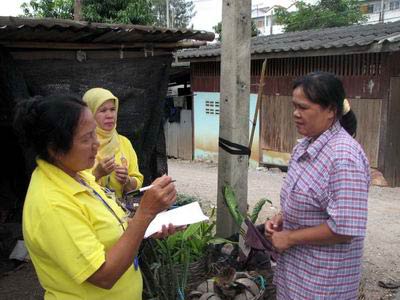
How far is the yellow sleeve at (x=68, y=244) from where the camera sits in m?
1.36

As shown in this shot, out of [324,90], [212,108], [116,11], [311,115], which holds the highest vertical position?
[116,11]

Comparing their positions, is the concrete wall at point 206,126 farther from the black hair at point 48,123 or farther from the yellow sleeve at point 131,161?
the black hair at point 48,123

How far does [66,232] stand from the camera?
1.36 metres

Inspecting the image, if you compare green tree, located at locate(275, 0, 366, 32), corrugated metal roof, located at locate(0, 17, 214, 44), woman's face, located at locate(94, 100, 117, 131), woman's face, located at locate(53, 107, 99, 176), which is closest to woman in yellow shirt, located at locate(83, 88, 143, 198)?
woman's face, located at locate(94, 100, 117, 131)

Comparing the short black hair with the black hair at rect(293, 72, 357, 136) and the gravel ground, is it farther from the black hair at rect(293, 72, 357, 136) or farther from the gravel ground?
the gravel ground

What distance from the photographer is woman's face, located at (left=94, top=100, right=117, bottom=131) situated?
2.85m

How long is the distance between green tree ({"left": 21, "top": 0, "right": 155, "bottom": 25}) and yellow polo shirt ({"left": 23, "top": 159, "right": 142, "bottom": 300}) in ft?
36.9

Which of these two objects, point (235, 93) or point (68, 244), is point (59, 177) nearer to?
point (68, 244)

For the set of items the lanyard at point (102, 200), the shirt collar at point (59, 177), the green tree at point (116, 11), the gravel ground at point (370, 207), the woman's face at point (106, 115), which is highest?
the green tree at point (116, 11)

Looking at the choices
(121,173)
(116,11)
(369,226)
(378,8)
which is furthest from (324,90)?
(378,8)

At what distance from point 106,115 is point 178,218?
1.22 meters

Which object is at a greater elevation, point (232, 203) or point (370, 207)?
point (232, 203)

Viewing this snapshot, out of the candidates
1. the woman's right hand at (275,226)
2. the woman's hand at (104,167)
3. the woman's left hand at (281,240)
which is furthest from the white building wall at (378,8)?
the woman's left hand at (281,240)

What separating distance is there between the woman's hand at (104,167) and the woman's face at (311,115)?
125 centimetres
